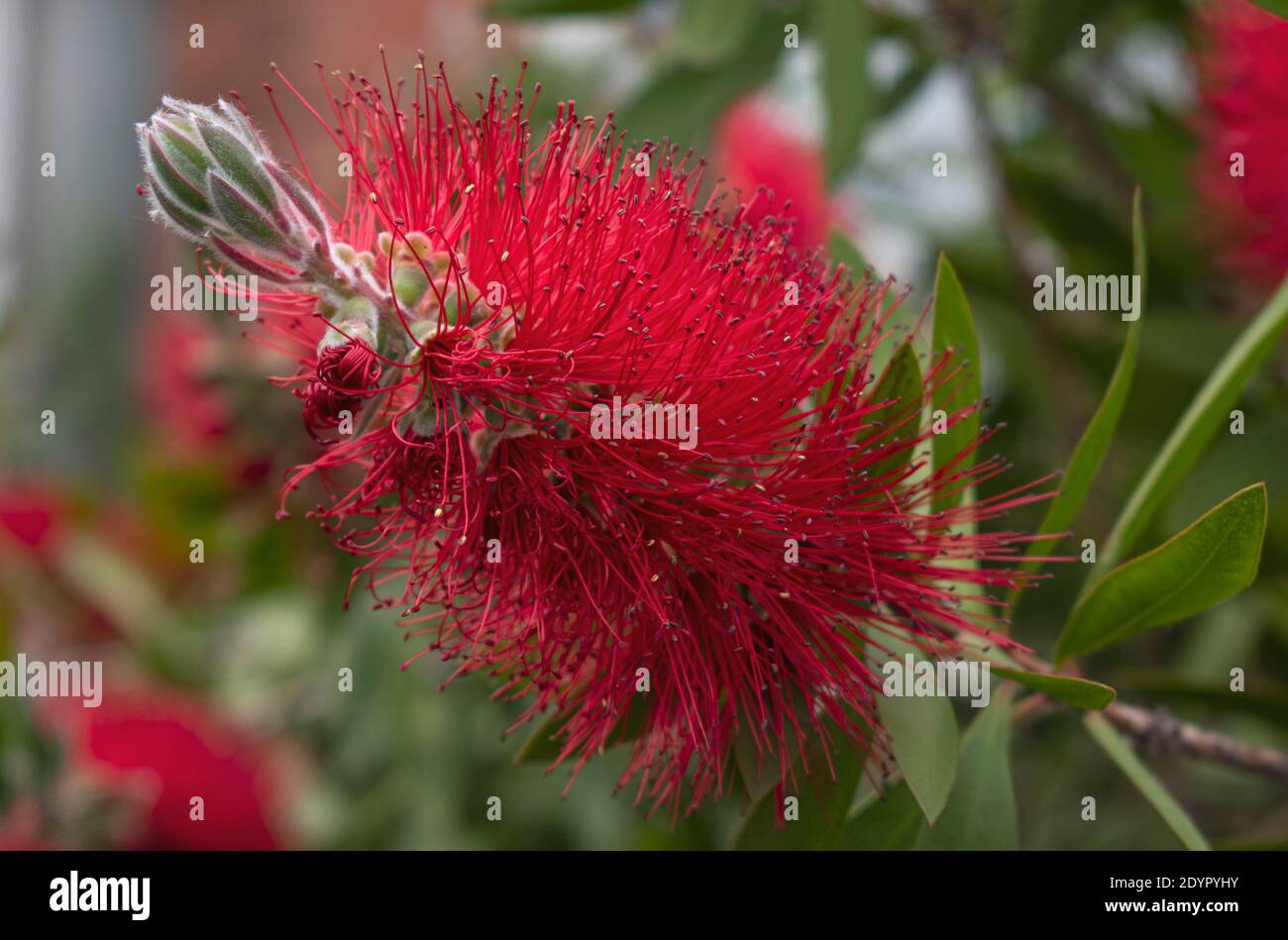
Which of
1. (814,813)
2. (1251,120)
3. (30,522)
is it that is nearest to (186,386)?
(30,522)

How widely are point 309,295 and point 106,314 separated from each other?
4239mm

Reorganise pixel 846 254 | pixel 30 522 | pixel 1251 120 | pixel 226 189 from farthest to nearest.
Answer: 1. pixel 30 522
2. pixel 1251 120
3. pixel 846 254
4. pixel 226 189

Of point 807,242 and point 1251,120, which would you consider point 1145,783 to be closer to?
point 1251,120

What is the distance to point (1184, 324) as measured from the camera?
4.27 ft

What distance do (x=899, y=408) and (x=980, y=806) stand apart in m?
0.29

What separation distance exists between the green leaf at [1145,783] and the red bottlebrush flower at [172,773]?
1.25 m

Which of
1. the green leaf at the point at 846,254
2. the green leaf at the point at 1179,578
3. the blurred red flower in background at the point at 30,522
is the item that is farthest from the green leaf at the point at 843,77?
the blurred red flower in background at the point at 30,522

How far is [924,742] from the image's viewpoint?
2.50 feet

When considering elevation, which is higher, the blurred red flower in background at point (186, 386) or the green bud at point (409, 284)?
the blurred red flower in background at point (186, 386)

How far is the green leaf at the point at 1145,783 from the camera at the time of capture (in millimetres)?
801

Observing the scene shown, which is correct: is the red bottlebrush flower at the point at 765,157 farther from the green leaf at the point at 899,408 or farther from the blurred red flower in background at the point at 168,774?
the blurred red flower in background at the point at 168,774

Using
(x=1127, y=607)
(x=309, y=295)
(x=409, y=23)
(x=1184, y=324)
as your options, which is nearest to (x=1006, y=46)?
(x=1184, y=324)

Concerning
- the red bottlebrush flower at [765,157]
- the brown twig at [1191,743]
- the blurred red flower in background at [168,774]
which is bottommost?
the blurred red flower in background at [168,774]
